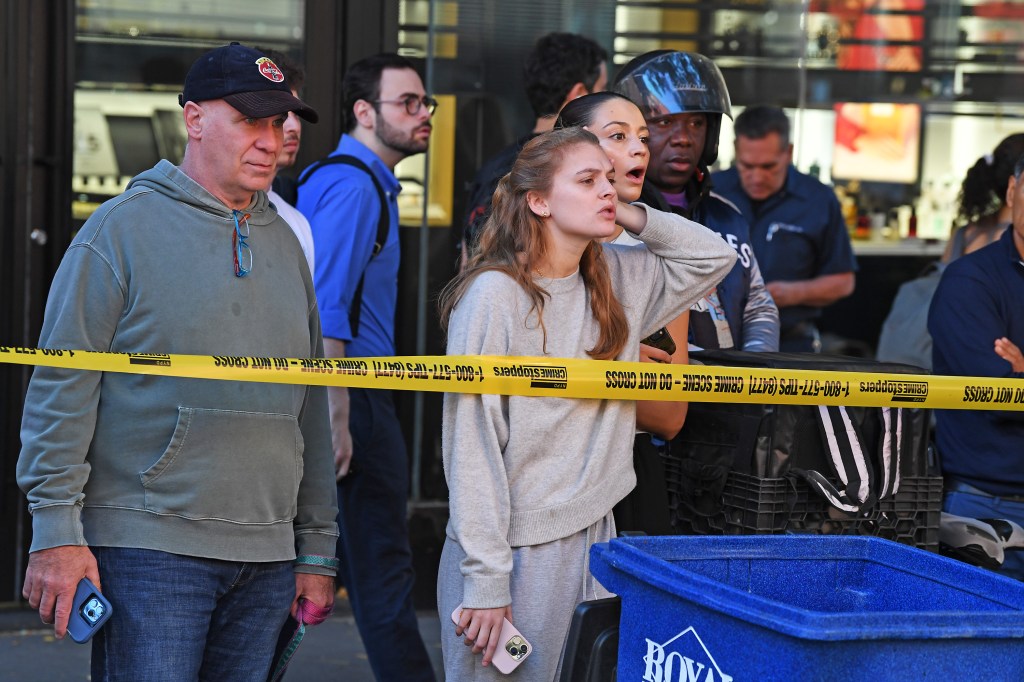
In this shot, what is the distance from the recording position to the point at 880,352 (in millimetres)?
6457

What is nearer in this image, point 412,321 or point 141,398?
point 141,398

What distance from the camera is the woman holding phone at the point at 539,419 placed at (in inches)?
129

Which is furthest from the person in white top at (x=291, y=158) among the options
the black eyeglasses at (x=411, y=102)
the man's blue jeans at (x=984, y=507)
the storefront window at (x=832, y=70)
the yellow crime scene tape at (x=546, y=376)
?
the man's blue jeans at (x=984, y=507)

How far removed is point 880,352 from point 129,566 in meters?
4.21

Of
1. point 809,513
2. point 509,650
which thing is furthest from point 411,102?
point 509,650

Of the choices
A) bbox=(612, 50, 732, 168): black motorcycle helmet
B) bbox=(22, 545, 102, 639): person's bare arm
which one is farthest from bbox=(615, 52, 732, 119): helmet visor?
bbox=(22, 545, 102, 639): person's bare arm

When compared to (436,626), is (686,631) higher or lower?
higher

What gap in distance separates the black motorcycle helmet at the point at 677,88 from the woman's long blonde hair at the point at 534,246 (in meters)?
0.97

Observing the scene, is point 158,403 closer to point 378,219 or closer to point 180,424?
point 180,424

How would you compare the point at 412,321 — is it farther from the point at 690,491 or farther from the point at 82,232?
the point at 82,232

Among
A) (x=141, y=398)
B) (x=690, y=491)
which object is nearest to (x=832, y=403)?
(x=690, y=491)

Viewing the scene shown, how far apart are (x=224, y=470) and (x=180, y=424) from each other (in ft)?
0.48

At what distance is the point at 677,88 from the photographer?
447cm

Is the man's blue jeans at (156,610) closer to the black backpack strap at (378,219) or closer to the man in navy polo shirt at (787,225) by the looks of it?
the black backpack strap at (378,219)
